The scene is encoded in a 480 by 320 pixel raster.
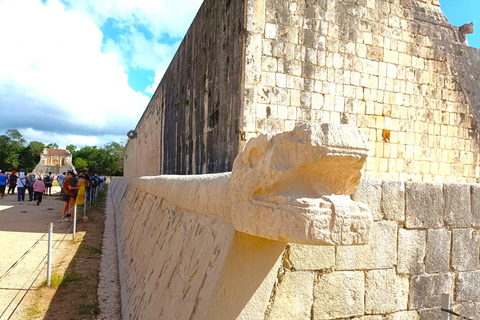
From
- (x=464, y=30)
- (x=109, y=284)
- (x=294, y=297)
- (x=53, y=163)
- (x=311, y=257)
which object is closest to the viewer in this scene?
(x=294, y=297)

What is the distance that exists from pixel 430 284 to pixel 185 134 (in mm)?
7001

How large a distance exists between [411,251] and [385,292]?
0.39m

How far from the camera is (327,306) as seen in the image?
2416mm

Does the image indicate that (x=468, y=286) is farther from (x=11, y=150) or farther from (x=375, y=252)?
(x=11, y=150)

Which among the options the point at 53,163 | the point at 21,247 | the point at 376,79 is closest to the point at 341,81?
the point at 376,79

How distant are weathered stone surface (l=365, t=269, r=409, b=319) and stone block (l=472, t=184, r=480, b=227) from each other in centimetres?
86

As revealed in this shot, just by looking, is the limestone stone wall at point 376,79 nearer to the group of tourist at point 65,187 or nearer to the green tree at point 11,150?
the group of tourist at point 65,187

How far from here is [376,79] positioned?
6953 millimetres

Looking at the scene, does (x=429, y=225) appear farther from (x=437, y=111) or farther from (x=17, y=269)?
(x=17, y=269)

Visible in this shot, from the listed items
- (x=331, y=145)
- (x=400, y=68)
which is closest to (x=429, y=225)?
(x=331, y=145)

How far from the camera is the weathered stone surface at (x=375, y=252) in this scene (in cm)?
256

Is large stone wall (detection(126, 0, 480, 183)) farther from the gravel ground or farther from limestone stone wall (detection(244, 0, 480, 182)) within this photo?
the gravel ground

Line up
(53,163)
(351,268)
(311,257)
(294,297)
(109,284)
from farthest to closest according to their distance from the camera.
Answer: (53,163)
(109,284)
(351,268)
(311,257)
(294,297)

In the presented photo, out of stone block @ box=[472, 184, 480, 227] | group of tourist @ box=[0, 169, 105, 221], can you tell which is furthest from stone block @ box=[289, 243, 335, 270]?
group of tourist @ box=[0, 169, 105, 221]
